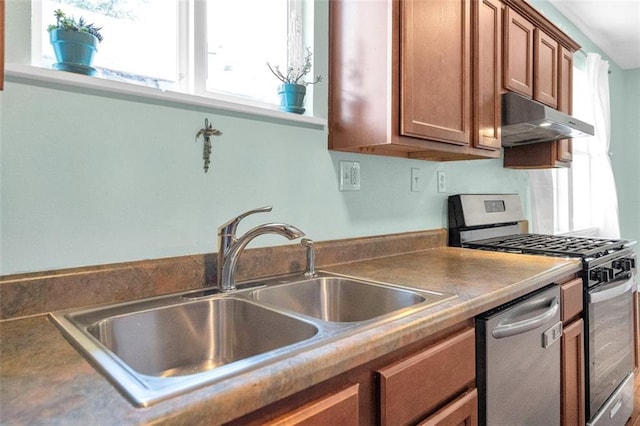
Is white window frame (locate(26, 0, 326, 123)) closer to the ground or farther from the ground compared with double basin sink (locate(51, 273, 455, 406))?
farther from the ground

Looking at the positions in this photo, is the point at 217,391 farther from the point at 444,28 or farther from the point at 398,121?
the point at 444,28

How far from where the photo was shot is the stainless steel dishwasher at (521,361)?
1093mm

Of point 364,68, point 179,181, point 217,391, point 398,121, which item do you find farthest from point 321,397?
point 364,68

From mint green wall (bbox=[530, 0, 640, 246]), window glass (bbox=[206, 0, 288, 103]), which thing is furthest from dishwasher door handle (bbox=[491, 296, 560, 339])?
mint green wall (bbox=[530, 0, 640, 246])

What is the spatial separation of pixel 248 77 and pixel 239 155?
0.37 metres

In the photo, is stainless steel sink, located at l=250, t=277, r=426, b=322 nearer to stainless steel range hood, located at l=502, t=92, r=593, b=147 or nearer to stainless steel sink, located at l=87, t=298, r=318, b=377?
stainless steel sink, located at l=87, t=298, r=318, b=377

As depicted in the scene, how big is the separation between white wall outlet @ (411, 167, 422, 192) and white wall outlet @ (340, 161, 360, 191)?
387 mm

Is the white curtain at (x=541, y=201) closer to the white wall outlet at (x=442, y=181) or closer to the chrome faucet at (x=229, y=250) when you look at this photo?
the white wall outlet at (x=442, y=181)

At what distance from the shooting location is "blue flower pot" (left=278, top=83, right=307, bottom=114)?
57.6 inches

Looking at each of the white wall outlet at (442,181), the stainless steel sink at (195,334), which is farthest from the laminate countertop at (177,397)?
the white wall outlet at (442,181)

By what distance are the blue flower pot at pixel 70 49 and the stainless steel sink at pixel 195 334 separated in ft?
2.01

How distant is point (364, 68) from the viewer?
4.91 ft

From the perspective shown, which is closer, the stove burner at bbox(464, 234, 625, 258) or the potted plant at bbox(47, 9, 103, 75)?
the potted plant at bbox(47, 9, 103, 75)

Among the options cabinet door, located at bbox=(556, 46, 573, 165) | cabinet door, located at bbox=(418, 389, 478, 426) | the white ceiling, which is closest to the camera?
cabinet door, located at bbox=(418, 389, 478, 426)
